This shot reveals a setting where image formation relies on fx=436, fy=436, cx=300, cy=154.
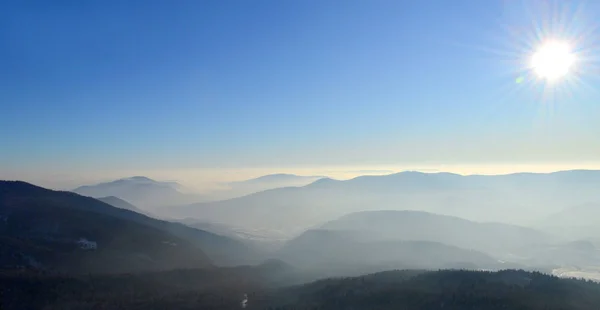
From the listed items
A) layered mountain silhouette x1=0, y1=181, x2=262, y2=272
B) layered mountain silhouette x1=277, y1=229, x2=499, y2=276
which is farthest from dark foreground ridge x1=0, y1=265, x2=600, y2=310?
layered mountain silhouette x1=277, y1=229, x2=499, y2=276

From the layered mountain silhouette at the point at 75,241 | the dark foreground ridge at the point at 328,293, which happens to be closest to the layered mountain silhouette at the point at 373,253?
the layered mountain silhouette at the point at 75,241

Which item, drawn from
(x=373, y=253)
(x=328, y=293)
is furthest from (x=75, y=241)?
(x=373, y=253)

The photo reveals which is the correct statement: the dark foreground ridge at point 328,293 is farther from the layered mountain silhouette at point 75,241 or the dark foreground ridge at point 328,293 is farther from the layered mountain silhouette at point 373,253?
the layered mountain silhouette at point 373,253

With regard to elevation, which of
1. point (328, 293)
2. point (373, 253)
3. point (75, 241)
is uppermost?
point (75, 241)

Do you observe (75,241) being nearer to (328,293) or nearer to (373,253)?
(328,293)

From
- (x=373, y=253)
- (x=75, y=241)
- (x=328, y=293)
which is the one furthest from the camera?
(x=373, y=253)

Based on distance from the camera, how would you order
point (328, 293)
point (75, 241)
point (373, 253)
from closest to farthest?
point (328, 293), point (75, 241), point (373, 253)
